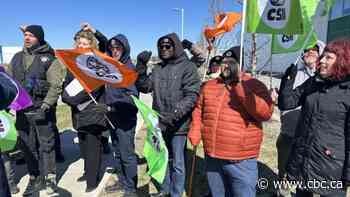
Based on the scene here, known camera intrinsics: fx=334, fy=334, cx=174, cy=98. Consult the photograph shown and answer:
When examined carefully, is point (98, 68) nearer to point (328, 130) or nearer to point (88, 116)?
point (88, 116)

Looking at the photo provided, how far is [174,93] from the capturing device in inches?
141

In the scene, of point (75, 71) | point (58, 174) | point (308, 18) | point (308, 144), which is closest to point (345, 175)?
point (308, 144)

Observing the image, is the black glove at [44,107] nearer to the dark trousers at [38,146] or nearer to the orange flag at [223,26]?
the dark trousers at [38,146]

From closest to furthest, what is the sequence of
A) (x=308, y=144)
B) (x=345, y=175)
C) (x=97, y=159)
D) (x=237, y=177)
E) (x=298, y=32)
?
(x=345, y=175) → (x=308, y=144) → (x=237, y=177) → (x=298, y=32) → (x=97, y=159)

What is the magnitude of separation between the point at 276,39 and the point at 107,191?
291 cm

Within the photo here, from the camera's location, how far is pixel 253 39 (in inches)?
355

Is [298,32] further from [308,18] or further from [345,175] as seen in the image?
[345,175]

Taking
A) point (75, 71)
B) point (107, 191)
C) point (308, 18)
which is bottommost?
point (107, 191)

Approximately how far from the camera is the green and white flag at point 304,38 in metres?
3.58

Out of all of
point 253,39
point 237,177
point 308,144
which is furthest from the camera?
point 253,39

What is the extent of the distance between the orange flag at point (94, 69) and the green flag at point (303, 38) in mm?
1774

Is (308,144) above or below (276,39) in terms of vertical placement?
below

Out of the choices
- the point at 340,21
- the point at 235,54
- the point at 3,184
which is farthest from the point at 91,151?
the point at 340,21

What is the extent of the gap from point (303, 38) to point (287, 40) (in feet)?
0.74
